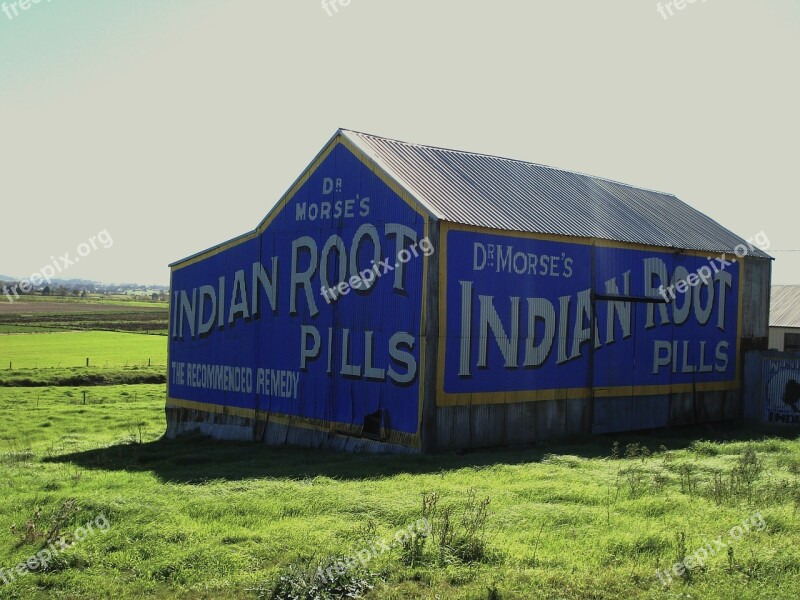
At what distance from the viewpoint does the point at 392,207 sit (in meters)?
22.9

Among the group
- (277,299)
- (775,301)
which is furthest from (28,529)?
(775,301)

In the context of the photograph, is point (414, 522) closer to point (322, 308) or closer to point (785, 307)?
point (322, 308)

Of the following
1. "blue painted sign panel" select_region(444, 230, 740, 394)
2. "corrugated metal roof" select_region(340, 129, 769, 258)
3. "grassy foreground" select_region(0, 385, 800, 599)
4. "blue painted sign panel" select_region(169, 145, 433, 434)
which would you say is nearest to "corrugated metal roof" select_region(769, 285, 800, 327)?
"corrugated metal roof" select_region(340, 129, 769, 258)

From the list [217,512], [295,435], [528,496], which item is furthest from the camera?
[295,435]

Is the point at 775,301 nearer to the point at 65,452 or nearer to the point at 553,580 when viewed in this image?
the point at 65,452

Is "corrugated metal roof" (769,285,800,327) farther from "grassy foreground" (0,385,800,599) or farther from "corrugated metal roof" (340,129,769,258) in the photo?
"grassy foreground" (0,385,800,599)

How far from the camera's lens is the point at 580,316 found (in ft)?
83.9

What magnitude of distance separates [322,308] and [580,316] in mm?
7781

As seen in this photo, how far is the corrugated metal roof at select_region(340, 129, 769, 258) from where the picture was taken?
78.3ft

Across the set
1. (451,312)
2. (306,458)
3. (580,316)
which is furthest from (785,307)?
(306,458)

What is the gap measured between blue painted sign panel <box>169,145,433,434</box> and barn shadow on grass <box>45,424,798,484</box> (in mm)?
1734

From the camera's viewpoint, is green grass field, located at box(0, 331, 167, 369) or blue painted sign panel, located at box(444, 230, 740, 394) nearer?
blue painted sign panel, located at box(444, 230, 740, 394)

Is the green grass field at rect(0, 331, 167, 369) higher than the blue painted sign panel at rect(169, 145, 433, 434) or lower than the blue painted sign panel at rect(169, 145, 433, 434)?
lower

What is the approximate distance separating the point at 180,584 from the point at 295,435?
15.2 metres
